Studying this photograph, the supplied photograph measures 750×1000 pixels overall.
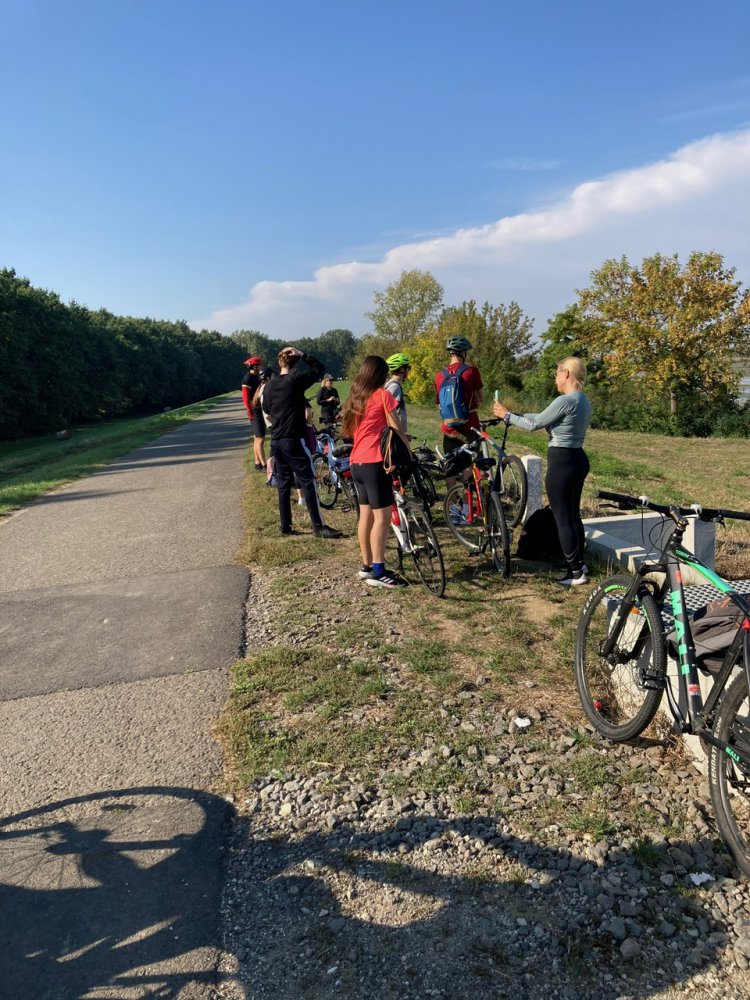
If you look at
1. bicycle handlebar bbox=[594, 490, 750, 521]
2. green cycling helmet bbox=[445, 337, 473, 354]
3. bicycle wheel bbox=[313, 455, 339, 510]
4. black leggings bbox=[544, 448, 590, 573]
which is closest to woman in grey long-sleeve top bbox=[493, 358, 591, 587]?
black leggings bbox=[544, 448, 590, 573]

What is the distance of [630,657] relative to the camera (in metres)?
3.30

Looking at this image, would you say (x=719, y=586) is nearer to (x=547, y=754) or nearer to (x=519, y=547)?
(x=547, y=754)

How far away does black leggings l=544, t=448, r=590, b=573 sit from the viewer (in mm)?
5105

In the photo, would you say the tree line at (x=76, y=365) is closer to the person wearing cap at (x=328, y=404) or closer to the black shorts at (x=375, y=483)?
the person wearing cap at (x=328, y=404)

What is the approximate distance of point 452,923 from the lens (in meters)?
2.19

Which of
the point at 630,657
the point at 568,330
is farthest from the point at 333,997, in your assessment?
the point at 568,330

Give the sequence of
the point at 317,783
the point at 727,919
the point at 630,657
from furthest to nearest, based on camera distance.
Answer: the point at 630,657 → the point at 317,783 → the point at 727,919

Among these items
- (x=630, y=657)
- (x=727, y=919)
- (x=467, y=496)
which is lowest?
(x=727, y=919)

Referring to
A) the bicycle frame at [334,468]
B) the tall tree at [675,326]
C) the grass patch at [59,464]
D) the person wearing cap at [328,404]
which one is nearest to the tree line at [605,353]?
the tall tree at [675,326]

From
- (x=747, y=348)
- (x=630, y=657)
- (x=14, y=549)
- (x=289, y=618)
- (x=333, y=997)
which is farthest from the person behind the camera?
(x=747, y=348)

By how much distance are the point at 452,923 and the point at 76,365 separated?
45.9 metres

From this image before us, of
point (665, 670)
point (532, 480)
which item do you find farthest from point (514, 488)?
point (665, 670)

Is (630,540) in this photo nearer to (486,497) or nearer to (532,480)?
(532,480)

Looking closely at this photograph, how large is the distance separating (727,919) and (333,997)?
4.56 ft
